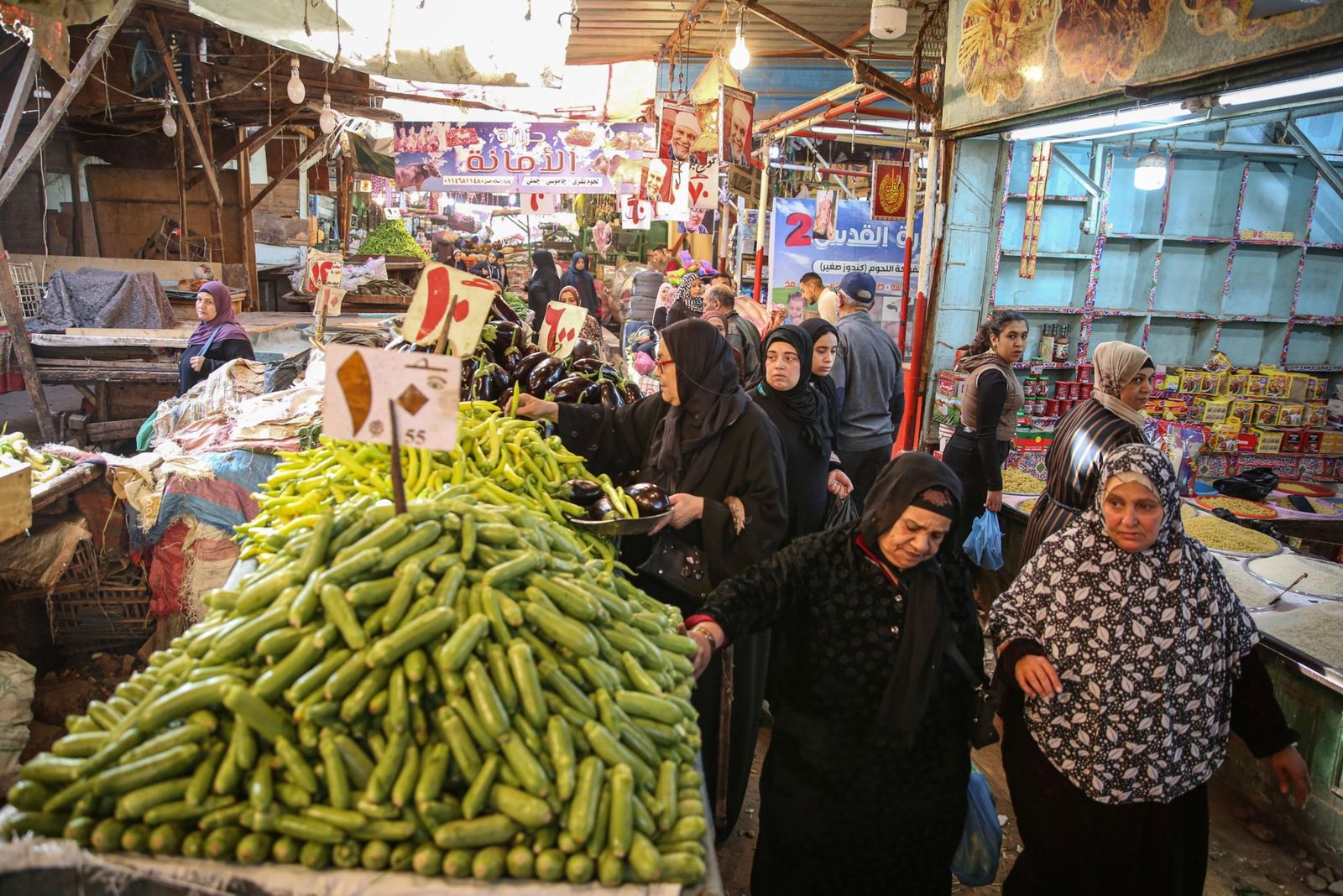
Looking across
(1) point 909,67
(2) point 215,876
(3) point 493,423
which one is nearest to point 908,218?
(1) point 909,67

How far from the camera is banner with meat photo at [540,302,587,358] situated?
4227mm

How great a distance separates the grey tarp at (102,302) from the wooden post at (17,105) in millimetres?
2276

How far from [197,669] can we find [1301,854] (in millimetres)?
4619

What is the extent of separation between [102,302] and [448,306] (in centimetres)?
811

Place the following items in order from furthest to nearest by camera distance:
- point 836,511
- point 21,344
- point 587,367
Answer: point 21,344, point 836,511, point 587,367

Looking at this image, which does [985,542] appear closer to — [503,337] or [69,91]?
[503,337]

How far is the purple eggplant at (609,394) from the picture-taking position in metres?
4.07

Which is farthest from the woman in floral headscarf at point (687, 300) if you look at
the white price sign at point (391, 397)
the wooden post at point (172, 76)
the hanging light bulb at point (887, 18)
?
the white price sign at point (391, 397)

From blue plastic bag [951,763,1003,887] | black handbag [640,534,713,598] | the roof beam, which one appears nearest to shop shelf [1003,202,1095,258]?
the roof beam

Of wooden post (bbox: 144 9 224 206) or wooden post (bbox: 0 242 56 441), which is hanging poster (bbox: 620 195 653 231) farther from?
wooden post (bbox: 0 242 56 441)

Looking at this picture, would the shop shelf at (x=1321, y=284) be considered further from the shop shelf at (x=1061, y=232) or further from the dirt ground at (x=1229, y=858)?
the dirt ground at (x=1229, y=858)

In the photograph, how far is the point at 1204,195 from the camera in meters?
8.17

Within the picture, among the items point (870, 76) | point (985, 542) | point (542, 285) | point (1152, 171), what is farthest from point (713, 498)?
point (542, 285)

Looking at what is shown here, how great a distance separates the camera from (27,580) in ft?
13.9
